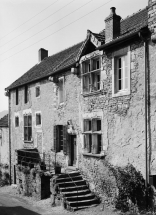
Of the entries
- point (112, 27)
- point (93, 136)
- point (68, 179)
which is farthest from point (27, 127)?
point (112, 27)

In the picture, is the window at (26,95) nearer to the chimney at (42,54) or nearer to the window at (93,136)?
the chimney at (42,54)

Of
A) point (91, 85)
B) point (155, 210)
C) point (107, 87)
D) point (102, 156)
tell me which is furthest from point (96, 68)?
point (155, 210)

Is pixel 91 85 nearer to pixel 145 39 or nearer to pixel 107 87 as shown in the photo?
pixel 107 87

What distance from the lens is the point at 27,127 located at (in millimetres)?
19500

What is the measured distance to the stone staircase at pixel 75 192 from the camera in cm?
1150

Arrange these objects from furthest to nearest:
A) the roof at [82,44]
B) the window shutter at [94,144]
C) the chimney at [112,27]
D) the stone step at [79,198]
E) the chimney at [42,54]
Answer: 1. the chimney at [42,54]
2. the window shutter at [94,144]
3. the stone step at [79,198]
4. the chimney at [112,27]
5. the roof at [82,44]

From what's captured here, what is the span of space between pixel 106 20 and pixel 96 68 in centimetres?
246

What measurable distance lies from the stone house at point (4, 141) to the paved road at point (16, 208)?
7257mm

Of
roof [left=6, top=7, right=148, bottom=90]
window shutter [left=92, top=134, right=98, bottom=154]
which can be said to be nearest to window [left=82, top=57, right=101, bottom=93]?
roof [left=6, top=7, right=148, bottom=90]

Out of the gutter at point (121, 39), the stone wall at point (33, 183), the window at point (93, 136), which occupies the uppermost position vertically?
the gutter at point (121, 39)

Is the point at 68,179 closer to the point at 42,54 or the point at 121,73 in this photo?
the point at 121,73

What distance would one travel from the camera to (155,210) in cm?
916

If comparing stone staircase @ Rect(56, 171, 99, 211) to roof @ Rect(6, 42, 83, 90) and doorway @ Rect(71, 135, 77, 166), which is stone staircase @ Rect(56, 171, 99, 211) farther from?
roof @ Rect(6, 42, 83, 90)

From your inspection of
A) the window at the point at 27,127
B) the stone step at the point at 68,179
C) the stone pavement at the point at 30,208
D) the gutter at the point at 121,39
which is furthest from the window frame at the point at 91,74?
the window at the point at 27,127
